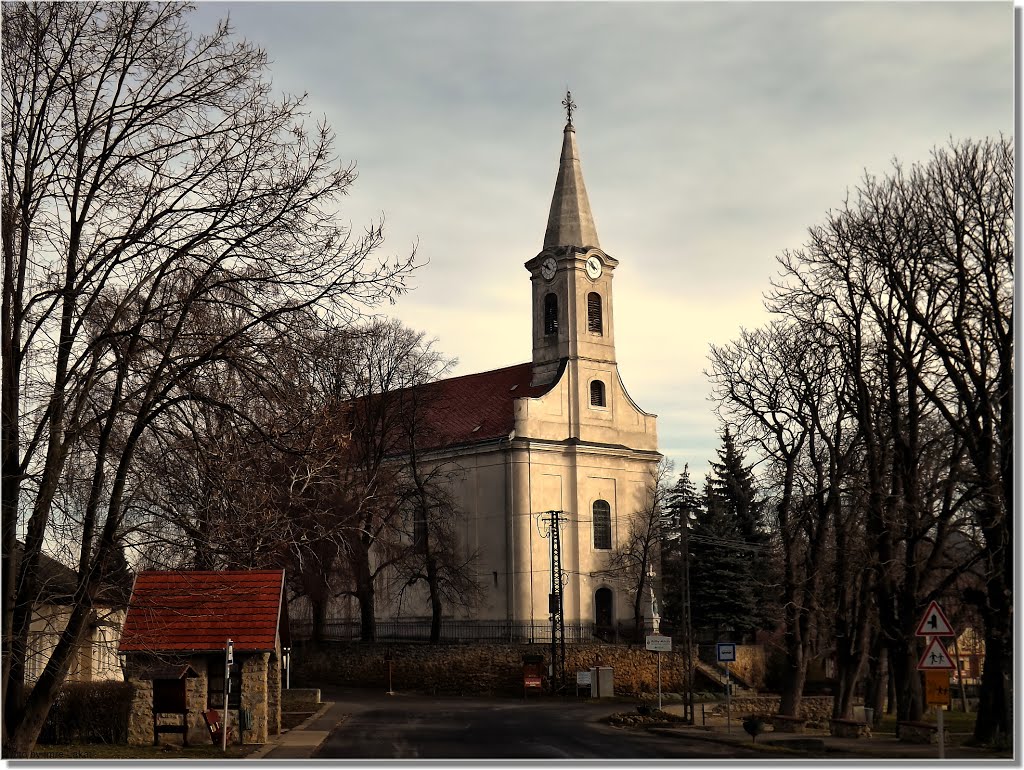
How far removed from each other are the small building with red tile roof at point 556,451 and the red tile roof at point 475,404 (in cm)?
10

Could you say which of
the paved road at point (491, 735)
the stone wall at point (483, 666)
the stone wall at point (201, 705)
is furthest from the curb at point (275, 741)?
the stone wall at point (483, 666)

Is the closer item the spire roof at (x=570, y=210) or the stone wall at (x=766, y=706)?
the stone wall at (x=766, y=706)

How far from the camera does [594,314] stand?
2436 inches

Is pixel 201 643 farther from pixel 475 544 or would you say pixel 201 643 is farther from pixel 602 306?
pixel 602 306

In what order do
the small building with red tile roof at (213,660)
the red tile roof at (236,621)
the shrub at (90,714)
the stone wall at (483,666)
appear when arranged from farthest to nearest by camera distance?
the stone wall at (483,666) < the red tile roof at (236,621) < the small building with red tile roof at (213,660) < the shrub at (90,714)

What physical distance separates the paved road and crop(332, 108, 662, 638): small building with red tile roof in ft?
48.6

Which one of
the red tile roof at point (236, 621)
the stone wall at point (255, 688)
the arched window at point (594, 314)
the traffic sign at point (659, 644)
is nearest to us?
the red tile roof at point (236, 621)

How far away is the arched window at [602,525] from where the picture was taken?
60531 millimetres

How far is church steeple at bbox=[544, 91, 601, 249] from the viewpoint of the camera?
201 feet

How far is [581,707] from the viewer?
43188mm

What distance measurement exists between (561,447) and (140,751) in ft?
126

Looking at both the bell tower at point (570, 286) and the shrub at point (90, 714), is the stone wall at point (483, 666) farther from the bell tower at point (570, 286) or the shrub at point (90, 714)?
the shrub at point (90, 714)

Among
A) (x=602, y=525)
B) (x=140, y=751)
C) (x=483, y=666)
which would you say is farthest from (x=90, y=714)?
(x=602, y=525)

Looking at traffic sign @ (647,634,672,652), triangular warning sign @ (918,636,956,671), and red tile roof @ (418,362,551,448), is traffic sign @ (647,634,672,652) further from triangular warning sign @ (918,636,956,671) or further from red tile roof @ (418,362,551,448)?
triangular warning sign @ (918,636,956,671)
